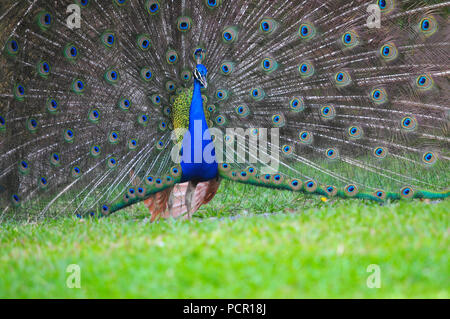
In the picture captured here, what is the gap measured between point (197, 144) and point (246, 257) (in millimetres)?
1915

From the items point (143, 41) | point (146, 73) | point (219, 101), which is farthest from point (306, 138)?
point (143, 41)

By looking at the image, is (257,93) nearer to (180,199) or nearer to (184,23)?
(184,23)

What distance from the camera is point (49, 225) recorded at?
16.5 ft

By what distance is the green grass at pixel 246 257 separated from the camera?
2.72m

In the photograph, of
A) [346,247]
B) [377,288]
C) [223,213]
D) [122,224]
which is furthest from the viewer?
[223,213]

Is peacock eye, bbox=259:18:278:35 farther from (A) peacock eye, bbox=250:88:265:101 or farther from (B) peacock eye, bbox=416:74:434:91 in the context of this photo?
(B) peacock eye, bbox=416:74:434:91

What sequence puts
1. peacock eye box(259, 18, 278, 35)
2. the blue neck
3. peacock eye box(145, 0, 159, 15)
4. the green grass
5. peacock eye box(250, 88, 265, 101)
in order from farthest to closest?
peacock eye box(250, 88, 265, 101)
peacock eye box(259, 18, 278, 35)
peacock eye box(145, 0, 159, 15)
the blue neck
the green grass

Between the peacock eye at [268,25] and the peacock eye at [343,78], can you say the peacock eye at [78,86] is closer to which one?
the peacock eye at [268,25]

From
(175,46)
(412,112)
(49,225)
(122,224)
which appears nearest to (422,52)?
(412,112)

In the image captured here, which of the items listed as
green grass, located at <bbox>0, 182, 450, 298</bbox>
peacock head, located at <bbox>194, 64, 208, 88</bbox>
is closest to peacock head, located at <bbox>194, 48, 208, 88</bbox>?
peacock head, located at <bbox>194, 64, 208, 88</bbox>

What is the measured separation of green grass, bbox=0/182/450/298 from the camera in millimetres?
Result: 2719

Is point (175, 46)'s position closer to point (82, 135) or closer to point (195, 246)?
point (82, 135)

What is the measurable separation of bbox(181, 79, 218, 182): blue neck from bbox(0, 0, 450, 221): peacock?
2 centimetres

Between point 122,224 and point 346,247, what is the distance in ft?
7.55
